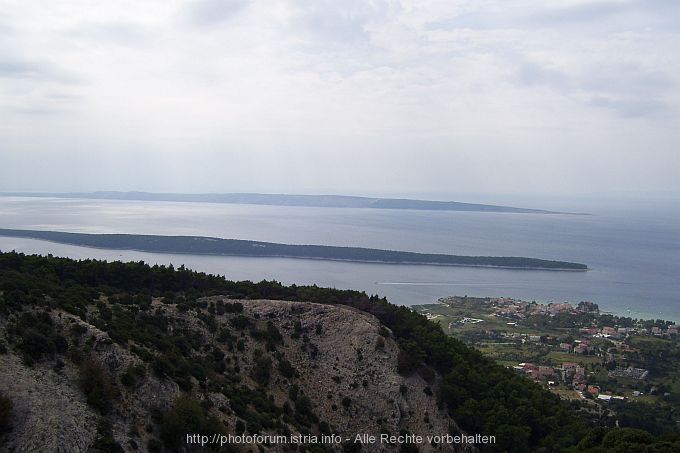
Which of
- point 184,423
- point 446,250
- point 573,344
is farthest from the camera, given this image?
point 446,250

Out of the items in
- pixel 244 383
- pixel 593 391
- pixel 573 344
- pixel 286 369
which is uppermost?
pixel 286 369

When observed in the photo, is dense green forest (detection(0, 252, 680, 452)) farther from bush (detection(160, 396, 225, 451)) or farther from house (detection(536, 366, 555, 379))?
house (detection(536, 366, 555, 379))

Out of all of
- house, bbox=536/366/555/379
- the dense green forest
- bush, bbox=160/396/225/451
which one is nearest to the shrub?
the dense green forest

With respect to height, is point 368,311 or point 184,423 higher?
point 368,311

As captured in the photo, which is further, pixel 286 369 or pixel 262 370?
pixel 286 369

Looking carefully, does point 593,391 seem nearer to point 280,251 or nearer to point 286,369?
point 286,369

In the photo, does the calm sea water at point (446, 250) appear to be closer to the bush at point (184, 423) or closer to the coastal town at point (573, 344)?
the coastal town at point (573, 344)

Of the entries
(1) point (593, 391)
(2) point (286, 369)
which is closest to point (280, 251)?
(1) point (593, 391)

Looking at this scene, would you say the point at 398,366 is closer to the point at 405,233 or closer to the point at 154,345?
the point at 154,345
